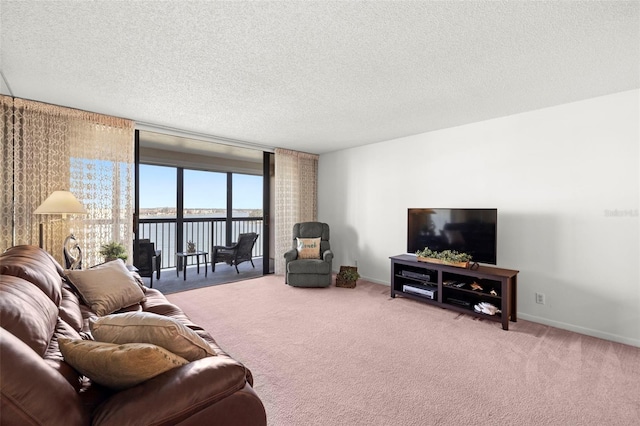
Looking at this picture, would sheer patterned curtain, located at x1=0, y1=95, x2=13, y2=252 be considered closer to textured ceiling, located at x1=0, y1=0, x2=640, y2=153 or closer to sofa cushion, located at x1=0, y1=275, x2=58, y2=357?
textured ceiling, located at x1=0, y1=0, x2=640, y2=153

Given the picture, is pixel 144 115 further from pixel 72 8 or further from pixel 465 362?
pixel 465 362

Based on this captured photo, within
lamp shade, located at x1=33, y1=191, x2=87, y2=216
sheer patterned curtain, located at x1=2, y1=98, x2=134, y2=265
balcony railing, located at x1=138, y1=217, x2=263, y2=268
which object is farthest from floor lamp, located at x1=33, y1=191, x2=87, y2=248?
balcony railing, located at x1=138, y1=217, x2=263, y2=268

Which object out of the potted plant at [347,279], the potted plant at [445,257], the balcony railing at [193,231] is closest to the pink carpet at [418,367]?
the potted plant at [445,257]

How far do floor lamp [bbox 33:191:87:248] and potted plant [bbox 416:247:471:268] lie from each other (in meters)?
3.93

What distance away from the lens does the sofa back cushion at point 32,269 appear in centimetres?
149

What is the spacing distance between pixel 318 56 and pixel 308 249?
330cm

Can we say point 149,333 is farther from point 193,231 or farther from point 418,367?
point 193,231

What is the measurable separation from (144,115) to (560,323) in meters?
5.29

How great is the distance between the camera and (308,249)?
16.4 feet

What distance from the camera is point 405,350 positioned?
263 centimetres

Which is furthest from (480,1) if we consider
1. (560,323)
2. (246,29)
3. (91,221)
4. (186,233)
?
(186,233)

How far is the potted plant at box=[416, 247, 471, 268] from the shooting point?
352 centimetres

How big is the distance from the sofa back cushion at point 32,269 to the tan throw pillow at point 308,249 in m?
3.39

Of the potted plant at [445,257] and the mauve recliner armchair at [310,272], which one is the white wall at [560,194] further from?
the mauve recliner armchair at [310,272]
